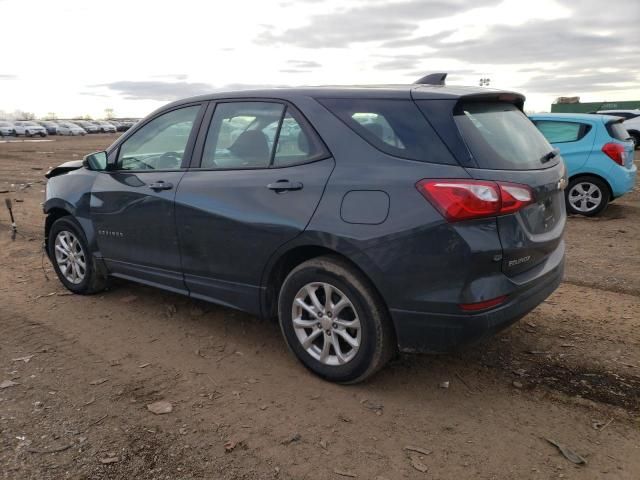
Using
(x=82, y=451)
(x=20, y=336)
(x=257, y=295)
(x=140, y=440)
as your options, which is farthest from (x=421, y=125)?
(x=20, y=336)

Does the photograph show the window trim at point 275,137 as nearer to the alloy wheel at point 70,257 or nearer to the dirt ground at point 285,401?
the dirt ground at point 285,401

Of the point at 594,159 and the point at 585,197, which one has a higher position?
the point at 594,159

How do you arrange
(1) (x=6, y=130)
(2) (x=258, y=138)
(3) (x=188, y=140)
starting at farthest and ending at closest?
(1) (x=6, y=130), (3) (x=188, y=140), (2) (x=258, y=138)

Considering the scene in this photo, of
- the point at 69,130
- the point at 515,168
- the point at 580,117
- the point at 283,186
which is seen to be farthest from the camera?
the point at 69,130

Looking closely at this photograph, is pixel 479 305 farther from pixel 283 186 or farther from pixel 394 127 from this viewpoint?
pixel 283 186

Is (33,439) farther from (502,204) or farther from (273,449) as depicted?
(502,204)

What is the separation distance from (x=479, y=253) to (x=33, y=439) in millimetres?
2606

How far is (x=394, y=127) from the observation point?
128 inches

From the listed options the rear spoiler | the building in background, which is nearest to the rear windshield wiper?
the rear spoiler

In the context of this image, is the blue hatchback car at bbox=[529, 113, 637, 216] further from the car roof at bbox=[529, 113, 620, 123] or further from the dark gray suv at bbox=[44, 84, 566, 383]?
the dark gray suv at bbox=[44, 84, 566, 383]

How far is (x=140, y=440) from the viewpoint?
9.85ft

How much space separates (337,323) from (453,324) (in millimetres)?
727

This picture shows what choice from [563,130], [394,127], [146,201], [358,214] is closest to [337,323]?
[358,214]

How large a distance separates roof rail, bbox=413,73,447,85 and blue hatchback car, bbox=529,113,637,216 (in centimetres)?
596
